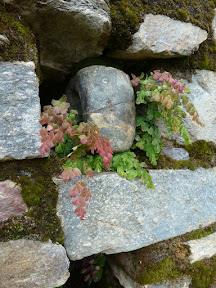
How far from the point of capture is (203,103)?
6.21 feet

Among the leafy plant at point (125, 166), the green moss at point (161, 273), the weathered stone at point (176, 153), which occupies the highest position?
the leafy plant at point (125, 166)

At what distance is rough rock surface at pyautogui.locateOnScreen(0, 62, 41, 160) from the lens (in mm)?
1124

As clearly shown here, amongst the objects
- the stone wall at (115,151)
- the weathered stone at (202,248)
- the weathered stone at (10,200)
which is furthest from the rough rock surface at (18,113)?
the weathered stone at (202,248)

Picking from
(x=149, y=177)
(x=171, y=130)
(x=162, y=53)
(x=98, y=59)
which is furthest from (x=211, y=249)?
(x=98, y=59)

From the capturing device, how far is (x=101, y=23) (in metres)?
1.39

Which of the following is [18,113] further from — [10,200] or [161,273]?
[161,273]

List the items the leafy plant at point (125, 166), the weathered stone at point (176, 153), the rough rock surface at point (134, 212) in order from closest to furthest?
1. the rough rock surface at point (134, 212)
2. the leafy plant at point (125, 166)
3. the weathered stone at point (176, 153)

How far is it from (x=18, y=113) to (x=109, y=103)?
21.7 inches

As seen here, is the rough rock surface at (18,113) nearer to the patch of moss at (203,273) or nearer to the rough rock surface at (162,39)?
the rough rock surface at (162,39)

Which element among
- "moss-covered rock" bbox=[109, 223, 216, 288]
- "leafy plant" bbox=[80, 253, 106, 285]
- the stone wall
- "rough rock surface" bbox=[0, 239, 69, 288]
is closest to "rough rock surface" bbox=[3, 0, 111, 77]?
the stone wall

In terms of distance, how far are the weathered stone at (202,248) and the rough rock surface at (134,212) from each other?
95 millimetres

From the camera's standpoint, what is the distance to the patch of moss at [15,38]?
3.94 feet

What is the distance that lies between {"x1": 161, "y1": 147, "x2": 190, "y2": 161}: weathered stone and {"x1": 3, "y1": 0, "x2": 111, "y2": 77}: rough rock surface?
2.66 ft

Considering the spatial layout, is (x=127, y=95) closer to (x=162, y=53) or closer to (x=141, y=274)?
(x=162, y=53)
